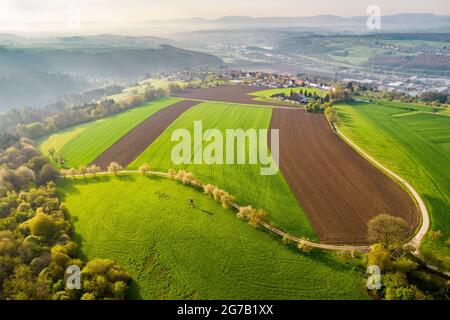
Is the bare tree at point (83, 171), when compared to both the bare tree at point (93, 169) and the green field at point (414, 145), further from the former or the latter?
the green field at point (414, 145)

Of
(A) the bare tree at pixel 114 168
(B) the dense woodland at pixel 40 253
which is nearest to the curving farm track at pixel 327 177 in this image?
(A) the bare tree at pixel 114 168

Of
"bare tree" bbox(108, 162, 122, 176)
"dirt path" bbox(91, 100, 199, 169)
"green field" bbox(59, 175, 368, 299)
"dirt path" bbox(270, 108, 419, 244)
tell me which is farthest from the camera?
"dirt path" bbox(91, 100, 199, 169)

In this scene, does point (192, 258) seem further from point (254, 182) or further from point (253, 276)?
point (254, 182)

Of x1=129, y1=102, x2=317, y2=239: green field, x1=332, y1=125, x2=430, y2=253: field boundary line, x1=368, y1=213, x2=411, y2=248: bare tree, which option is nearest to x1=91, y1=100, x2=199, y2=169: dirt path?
x1=129, y1=102, x2=317, y2=239: green field

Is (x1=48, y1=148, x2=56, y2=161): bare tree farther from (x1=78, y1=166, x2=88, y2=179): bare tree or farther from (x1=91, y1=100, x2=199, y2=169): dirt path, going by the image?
(x1=78, y1=166, x2=88, y2=179): bare tree

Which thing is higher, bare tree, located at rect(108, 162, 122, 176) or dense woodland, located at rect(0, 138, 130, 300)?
bare tree, located at rect(108, 162, 122, 176)

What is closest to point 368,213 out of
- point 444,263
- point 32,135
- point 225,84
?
point 444,263
